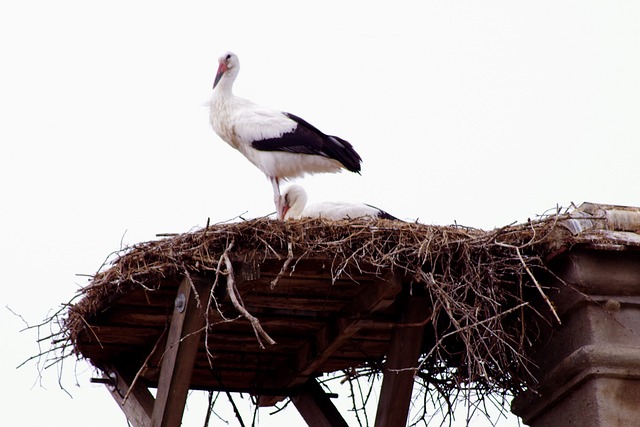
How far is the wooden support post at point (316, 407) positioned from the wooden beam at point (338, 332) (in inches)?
3.3

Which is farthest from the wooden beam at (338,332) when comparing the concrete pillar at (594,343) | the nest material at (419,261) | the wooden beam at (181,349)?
the concrete pillar at (594,343)

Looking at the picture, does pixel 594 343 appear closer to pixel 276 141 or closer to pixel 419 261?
pixel 419 261

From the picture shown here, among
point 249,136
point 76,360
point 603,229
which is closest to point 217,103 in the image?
point 249,136

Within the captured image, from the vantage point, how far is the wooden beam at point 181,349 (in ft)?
19.2

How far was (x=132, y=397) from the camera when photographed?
6664 millimetres

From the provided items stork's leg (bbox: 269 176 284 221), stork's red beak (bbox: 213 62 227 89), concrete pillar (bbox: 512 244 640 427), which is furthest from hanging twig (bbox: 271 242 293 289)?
stork's red beak (bbox: 213 62 227 89)

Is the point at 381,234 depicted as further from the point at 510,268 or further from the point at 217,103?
the point at 217,103

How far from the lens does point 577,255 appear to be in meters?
6.30

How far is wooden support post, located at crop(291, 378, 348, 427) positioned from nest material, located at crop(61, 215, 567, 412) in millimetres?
1009

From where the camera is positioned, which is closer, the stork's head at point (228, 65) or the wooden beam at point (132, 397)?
the wooden beam at point (132, 397)

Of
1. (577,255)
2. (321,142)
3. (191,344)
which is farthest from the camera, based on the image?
(321,142)

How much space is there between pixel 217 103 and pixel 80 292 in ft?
11.4

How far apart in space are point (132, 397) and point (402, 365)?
1.54 meters

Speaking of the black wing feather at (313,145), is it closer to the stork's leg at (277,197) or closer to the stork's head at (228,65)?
the stork's leg at (277,197)
